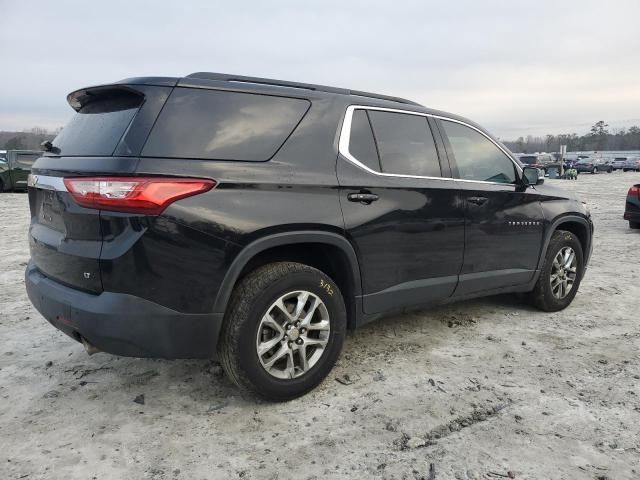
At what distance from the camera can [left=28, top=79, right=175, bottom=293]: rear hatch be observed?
2486 millimetres

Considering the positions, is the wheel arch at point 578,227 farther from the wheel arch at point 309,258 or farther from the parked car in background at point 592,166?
the parked car in background at point 592,166

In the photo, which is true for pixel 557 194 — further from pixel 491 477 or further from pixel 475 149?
pixel 491 477

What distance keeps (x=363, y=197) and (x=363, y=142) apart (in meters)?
0.39

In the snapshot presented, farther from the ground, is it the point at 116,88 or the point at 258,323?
the point at 116,88

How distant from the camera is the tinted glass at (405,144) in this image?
3.38m

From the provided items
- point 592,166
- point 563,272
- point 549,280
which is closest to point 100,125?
point 549,280

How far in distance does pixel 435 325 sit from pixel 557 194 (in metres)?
1.78

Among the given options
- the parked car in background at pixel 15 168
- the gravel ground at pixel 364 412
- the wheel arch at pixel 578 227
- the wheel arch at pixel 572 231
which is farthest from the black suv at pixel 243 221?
the parked car in background at pixel 15 168

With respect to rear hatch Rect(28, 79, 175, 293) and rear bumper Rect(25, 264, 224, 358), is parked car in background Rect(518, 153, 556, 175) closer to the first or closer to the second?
rear hatch Rect(28, 79, 175, 293)

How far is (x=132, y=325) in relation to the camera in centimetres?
245

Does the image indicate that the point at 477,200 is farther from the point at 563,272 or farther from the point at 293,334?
the point at 293,334

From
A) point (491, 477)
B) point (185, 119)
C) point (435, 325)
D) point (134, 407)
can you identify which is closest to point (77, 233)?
point (185, 119)

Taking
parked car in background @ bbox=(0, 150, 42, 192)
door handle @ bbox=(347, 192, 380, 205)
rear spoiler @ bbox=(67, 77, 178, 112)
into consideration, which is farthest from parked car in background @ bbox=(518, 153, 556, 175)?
rear spoiler @ bbox=(67, 77, 178, 112)

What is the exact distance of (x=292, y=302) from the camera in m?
2.92
